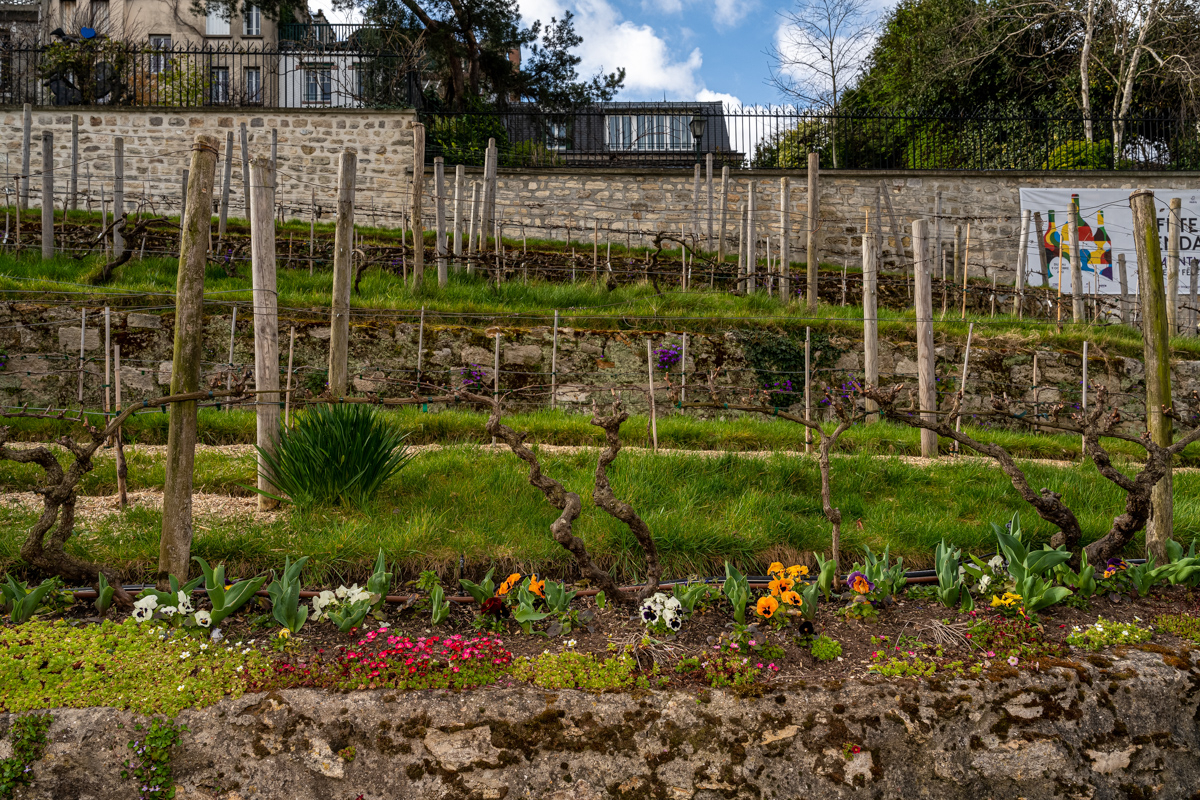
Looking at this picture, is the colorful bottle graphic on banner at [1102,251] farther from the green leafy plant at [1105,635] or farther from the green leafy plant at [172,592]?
the green leafy plant at [172,592]

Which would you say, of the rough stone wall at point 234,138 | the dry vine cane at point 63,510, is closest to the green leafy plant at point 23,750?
the dry vine cane at point 63,510

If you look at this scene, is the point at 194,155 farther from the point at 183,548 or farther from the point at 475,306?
the point at 475,306

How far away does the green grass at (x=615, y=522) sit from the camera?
3.75 meters

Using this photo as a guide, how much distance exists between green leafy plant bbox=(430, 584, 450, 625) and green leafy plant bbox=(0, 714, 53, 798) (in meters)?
1.31

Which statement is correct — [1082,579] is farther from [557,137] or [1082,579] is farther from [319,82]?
[319,82]

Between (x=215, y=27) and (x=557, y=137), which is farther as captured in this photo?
(x=215, y=27)

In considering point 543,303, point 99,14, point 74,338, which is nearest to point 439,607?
point 543,303

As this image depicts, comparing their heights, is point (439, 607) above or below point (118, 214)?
below

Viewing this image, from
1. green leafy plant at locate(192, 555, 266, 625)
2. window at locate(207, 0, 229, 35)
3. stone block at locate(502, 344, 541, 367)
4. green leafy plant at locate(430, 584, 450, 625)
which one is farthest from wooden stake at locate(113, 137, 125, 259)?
window at locate(207, 0, 229, 35)

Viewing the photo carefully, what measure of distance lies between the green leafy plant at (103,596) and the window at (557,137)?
14.1 metres

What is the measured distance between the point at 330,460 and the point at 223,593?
1.19 metres

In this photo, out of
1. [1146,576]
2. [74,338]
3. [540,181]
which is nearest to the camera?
[1146,576]

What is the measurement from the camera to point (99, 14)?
23328 mm

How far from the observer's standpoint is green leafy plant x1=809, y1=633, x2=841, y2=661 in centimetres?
Answer: 301
